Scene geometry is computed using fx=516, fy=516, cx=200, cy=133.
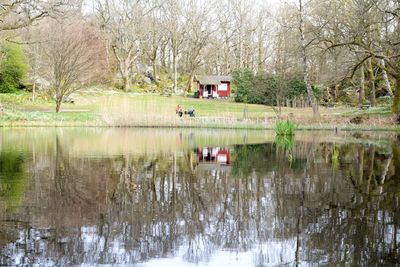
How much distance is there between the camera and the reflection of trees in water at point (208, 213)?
642 centimetres

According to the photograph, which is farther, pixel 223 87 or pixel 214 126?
pixel 223 87

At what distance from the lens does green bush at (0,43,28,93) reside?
5241 cm

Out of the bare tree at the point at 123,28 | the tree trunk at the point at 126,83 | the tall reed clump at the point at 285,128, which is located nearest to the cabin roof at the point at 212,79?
the bare tree at the point at 123,28

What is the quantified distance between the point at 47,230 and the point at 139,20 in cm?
5955

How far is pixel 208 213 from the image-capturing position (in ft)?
27.7

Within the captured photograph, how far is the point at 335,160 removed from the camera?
16.2m

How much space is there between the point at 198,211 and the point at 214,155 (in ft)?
30.9

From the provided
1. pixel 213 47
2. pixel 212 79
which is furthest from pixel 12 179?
pixel 213 47

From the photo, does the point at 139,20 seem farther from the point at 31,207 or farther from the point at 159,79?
the point at 31,207

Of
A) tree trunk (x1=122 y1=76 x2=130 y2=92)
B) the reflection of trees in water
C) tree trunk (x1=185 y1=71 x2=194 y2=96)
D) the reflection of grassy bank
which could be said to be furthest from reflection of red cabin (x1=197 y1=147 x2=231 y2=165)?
tree trunk (x1=185 y1=71 x2=194 y2=96)

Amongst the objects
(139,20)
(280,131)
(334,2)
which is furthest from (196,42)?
(280,131)

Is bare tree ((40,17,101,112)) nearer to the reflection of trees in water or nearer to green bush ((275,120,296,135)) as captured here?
green bush ((275,120,296,135))

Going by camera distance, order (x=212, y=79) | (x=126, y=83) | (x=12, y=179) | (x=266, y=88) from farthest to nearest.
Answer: (x=212, y=79)
(x=126, y=83)
(x=266, y=88)
(x=12, y=179)

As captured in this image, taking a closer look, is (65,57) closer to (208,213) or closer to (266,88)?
(266,88)
